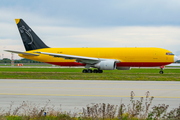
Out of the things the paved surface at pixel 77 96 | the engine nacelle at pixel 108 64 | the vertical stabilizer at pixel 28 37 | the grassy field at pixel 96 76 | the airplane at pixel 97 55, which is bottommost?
the paved surface at pixel 77 96

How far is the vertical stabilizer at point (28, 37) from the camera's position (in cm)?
4372

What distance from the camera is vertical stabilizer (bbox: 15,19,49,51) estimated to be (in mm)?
43719

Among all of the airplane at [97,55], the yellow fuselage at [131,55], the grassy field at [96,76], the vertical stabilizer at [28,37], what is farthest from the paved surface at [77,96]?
the vertical stabilizer at [28,37]

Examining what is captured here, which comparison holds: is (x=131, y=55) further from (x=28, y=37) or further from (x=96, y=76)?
(x=28, y=37)

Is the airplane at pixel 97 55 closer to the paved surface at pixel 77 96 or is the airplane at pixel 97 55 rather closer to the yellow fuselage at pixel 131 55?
the yellow fuselage at pixel 131 55

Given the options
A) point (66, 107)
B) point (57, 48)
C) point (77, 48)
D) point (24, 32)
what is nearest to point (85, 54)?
point (77, 48)

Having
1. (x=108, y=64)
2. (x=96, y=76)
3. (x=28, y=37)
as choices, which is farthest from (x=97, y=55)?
(x=28, y=37)

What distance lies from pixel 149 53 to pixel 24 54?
70.6ft

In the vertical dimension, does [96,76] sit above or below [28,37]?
below

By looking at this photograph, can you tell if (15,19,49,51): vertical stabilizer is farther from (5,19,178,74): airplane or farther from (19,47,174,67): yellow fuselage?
(19,47,174,67): yellow fuselage

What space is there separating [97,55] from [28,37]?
13514 millimetres

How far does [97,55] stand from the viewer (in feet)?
132

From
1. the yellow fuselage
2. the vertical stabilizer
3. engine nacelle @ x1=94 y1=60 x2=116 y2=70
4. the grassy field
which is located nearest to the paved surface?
the grassy field

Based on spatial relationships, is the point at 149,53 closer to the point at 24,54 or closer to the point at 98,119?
the point at 24,54
